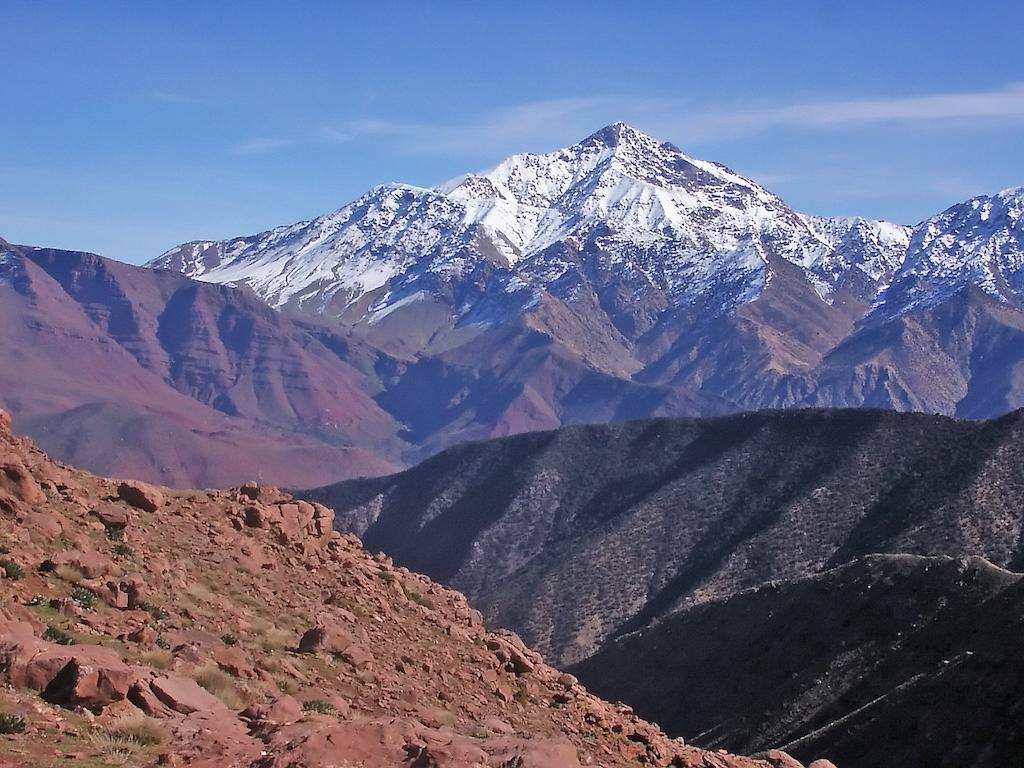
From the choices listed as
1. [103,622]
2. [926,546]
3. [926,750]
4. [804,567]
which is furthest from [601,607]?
[103,622]

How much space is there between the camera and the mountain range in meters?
52.8

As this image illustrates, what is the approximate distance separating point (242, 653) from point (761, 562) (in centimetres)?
8192

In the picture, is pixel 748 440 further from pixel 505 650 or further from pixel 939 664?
pixel 505 650

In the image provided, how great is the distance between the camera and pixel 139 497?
99.0 feet

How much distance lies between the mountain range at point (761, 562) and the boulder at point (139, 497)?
27597mm

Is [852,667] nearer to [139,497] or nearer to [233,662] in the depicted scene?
[139,497]

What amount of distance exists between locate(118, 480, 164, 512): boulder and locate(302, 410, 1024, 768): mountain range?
90.5 feet

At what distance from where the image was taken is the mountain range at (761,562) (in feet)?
173

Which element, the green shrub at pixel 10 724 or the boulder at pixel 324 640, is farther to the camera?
the boulder at pixel 324 640

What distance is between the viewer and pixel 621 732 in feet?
85.1

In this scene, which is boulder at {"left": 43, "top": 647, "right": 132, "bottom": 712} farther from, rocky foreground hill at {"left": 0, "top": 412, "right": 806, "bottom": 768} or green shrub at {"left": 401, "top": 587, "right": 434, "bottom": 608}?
green shrub at {"left": 401, "top": 587, "right": 434, "bottom": 608}

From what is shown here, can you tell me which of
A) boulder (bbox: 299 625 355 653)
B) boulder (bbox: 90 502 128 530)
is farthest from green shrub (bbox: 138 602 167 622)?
boulder (bbox: 90 502 128 530)

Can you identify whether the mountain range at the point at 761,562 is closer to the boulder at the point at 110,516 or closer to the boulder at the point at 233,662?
the boulder at the point at 233,662

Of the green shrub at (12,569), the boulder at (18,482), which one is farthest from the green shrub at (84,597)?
the boulder at (18,482)
